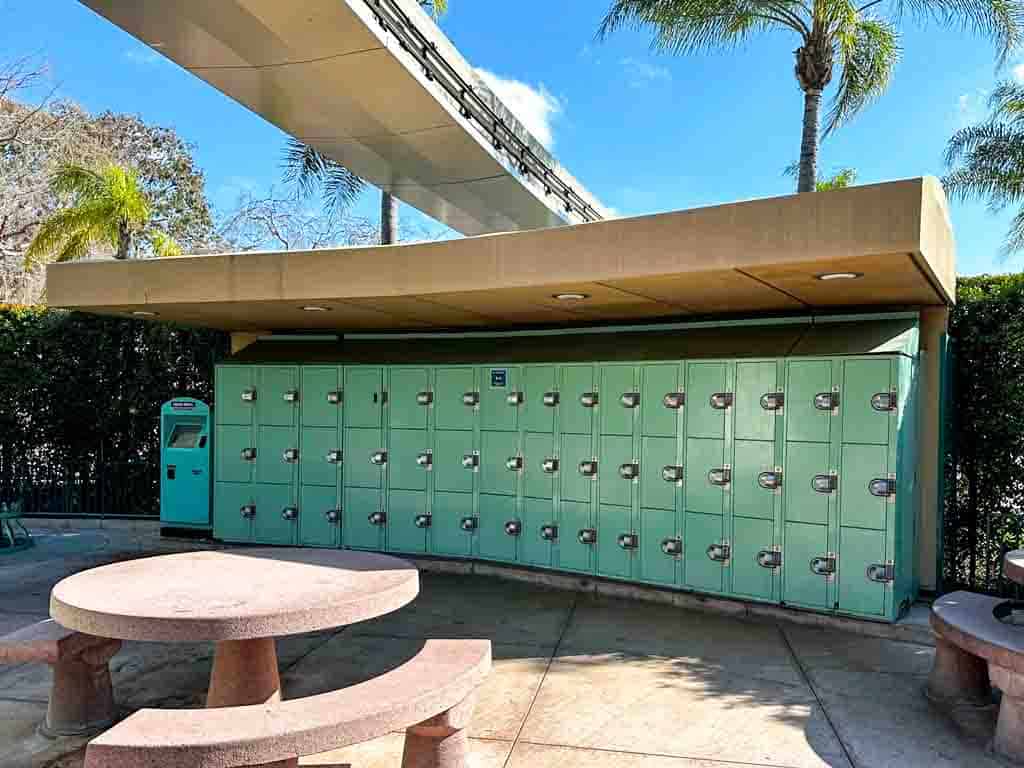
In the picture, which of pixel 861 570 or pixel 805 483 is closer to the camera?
pixel 861 570

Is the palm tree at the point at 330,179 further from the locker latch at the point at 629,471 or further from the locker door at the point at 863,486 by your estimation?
the locker door at the point at 863,486

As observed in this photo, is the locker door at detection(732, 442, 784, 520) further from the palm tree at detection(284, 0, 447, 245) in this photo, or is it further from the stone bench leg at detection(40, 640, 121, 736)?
the palm tree at detection(284, 0, 447, 245)

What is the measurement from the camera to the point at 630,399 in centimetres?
625

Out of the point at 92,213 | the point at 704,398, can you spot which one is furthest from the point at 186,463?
the point at 704,398

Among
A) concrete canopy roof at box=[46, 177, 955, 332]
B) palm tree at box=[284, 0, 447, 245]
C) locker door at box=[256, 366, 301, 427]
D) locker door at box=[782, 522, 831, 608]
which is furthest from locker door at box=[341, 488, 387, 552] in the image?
palm tree at box=[284, 0, 447, 245]

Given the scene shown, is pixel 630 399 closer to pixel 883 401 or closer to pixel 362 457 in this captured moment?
pixel 883 401

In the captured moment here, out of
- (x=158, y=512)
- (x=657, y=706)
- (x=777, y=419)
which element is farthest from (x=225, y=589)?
(x=158, y=512)

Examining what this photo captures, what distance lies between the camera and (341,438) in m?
7.71

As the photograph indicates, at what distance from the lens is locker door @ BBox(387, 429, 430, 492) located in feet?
24.1

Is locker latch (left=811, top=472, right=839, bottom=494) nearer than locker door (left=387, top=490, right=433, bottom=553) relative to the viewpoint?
Yes

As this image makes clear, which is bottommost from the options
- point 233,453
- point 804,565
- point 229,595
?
point 804,565

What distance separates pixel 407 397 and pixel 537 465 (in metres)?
1.51

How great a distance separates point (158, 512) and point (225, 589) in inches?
261

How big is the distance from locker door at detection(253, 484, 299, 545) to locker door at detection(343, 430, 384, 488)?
0.74 meters
